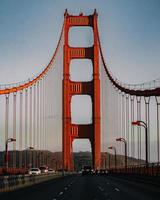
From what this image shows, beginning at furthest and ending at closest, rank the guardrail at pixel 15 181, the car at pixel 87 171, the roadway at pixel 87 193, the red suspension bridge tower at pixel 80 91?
the car at pixel 87 171 → the red suspension bridge tower at pixel 80 91 → the guardrail at pixel 15 181 → the roadway at pixel 87 193

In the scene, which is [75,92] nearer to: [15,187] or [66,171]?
[66,171]

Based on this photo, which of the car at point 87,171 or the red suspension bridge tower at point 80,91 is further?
the car at point 87,171

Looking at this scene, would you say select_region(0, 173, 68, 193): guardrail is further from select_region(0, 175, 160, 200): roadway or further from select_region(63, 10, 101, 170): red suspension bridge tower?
select_region(63, 10, 101, 170): red suspension bridge tower

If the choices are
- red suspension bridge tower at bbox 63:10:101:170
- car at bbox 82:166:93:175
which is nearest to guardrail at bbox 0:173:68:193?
red suspension bridge tower at bbox 63:10:101:170

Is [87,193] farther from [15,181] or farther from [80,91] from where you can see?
[80,91]

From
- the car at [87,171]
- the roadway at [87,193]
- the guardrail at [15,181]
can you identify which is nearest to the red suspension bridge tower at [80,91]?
the car at [87,171]

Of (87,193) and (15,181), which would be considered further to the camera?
(15,181)

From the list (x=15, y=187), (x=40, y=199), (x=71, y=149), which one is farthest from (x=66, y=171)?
(x=40, y=199)

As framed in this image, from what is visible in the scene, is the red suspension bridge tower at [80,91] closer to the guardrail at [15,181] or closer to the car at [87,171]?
the car at [87,171]

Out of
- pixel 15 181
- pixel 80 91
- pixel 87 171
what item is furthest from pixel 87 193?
pixel 80 91
